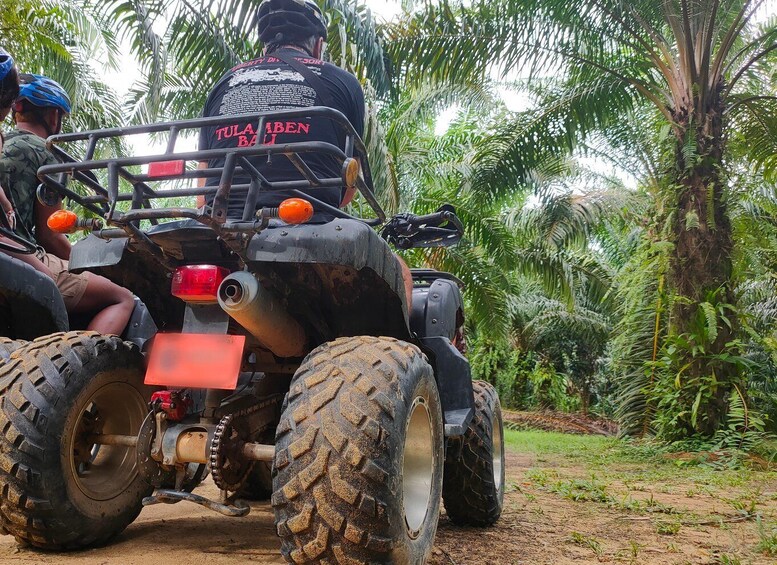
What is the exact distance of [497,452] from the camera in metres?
3.91

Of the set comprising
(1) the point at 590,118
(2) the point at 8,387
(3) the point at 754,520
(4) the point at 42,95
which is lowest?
(3) the point at 754,520

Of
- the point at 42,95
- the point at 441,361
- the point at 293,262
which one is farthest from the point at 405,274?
the point at 42,95

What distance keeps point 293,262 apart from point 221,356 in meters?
0.40

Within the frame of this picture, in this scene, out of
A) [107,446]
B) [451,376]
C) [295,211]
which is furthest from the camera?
[451,376]

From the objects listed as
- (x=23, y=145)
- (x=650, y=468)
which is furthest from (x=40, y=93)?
(x=650, y=468)

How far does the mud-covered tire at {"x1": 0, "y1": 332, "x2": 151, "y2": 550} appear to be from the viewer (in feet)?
7.70

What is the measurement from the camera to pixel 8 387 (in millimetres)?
2393

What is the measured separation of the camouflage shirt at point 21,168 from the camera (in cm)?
350

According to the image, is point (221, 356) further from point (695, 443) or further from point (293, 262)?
point (695, 443)

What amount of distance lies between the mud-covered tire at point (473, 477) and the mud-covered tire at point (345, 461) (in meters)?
1.25

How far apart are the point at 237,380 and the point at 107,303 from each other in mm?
1392

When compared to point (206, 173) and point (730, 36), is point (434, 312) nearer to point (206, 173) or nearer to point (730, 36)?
point (206, 173)

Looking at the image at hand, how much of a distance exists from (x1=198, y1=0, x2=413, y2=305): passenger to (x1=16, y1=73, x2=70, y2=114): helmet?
1.14 meters

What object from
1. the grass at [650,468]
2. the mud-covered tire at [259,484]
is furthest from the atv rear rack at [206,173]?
the grass at [650,468]
